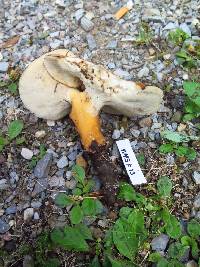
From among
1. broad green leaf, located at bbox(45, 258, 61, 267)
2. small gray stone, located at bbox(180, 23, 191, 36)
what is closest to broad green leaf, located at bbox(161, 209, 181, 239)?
broad green leaf, located at bbox(45, 258, 61, 267)

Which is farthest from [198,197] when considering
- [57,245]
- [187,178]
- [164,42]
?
[164,42]

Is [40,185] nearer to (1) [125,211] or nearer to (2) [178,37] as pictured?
(1) [125,211]

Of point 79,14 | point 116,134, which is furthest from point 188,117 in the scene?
point 79,14

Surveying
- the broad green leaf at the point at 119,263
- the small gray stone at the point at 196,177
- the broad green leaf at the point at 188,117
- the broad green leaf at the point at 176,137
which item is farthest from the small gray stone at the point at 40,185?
the broad green leaf at the point at 188,117

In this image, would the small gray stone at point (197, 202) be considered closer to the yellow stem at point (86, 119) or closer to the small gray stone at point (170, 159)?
the small gray stone at point (170, 159)

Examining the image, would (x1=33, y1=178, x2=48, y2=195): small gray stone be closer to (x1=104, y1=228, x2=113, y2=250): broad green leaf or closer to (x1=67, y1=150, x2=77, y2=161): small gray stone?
(x1=67, y1=150, x2=77, y2=161): small gray stone

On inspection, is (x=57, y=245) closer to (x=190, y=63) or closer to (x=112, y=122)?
(x=112, y=122)
